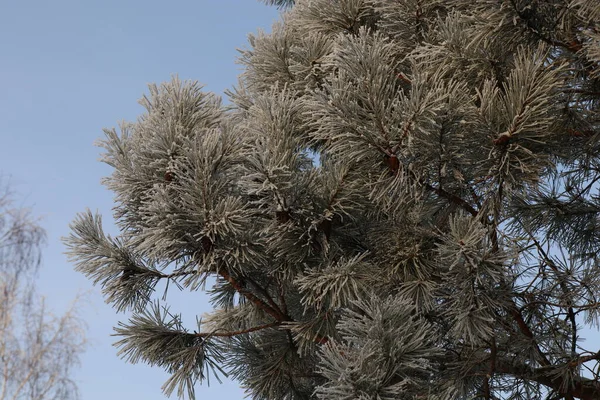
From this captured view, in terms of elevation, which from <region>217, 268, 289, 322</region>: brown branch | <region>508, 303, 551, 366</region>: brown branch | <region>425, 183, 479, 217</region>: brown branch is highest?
<region>425, 183, 479, 217</region>: brown branch

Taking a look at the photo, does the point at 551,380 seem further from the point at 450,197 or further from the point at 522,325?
the point at 450,197

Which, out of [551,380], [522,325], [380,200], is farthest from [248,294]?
[551,380]

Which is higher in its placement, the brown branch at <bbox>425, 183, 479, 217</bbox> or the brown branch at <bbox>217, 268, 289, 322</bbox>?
the brown branch at <bbox>425, 183, 479, 217</bbox>

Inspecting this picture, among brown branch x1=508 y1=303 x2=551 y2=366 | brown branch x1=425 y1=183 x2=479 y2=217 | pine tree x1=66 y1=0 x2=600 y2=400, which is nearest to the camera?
pine tree x1=66 y1=0 x2=600 y2=400

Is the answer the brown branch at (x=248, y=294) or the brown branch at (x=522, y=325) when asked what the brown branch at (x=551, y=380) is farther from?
the brown branch at (x=248, y=294)

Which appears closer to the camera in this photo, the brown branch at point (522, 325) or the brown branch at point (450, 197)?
the brown branch at point (450, 197)

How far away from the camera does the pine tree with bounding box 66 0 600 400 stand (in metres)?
1.42

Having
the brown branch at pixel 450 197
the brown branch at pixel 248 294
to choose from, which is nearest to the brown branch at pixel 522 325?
the brown branch at pixel 450 197

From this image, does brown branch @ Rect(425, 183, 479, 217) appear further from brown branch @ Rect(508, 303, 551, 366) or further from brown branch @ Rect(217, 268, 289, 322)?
brown branch @ Rect(217, 268, 289, 322)

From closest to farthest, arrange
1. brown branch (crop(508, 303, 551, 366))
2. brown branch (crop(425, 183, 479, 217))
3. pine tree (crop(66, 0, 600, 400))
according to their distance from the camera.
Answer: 1. pine tree (crop(66, 0, 600, 400))
2. brown branch (crop(425, 183, 479, 217))
3. brown branch (crop(508, 303, 551, 366))

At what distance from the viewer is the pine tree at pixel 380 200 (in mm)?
1424

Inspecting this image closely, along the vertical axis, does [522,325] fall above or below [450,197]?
below

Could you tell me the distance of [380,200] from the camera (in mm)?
1686

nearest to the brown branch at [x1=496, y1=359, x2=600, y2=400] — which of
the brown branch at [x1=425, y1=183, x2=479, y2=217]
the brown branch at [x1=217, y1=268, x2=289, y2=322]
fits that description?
the brown branch at [x1=425, y1=183, x2=479, y2=217]
